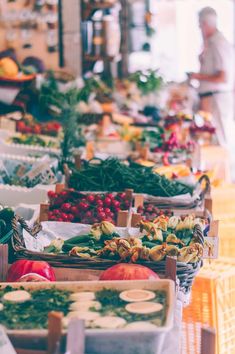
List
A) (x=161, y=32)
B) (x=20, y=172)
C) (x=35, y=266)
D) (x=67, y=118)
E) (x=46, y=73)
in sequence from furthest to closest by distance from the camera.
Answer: (x=161, y=32)
(x=46, y=73)
(x=67, y=118)
(x=20, y=172)
(x=35, y=266)

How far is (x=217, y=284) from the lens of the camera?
3449 mm

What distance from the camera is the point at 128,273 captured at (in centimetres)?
255

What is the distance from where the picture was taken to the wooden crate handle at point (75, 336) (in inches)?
75.7

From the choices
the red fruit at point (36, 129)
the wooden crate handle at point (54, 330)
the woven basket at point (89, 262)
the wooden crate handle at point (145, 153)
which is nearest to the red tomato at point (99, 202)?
the woven basket at point (89, 262)

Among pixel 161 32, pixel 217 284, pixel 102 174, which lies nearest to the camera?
pixel 217 284

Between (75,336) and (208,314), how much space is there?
1.58 metres

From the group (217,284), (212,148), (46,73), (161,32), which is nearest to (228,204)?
(217,284)

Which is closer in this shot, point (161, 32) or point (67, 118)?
point (67, 118)

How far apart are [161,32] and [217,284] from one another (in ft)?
31.7

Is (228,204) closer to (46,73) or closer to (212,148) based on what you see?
(212,148)

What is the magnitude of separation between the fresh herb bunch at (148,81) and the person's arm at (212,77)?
0.35 m

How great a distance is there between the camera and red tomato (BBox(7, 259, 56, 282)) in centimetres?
261

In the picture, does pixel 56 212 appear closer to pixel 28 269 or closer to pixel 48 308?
pixel 28 269

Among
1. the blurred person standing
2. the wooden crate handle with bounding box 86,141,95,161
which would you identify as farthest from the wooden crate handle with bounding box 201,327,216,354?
the blurred person standing
